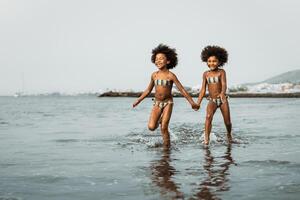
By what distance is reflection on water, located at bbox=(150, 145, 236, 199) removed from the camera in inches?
200

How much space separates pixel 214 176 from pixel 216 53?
523cm

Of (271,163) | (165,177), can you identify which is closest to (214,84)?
(271,163)

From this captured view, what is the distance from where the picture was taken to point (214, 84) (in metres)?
10.7

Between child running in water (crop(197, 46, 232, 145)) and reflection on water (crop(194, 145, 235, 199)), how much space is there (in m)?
2.01

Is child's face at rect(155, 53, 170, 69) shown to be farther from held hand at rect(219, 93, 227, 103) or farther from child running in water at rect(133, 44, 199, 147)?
held hand at rect(219, 93, 227, 103)

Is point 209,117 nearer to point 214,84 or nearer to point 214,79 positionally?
point 214,84

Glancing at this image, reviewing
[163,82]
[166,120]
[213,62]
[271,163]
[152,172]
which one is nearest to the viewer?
[152,172]

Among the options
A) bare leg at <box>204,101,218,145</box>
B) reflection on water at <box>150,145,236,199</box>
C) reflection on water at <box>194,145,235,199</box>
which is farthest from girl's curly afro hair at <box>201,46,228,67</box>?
reflection on water at <box>150,145,236,199</box>

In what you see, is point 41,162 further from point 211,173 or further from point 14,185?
point 211,173

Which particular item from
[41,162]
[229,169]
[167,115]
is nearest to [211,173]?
[229,169]

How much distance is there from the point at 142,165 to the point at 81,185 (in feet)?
5.90

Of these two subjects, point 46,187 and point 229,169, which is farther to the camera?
point 229,169

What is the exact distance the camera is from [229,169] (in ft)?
22.3

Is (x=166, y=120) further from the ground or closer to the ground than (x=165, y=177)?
further from the ground
